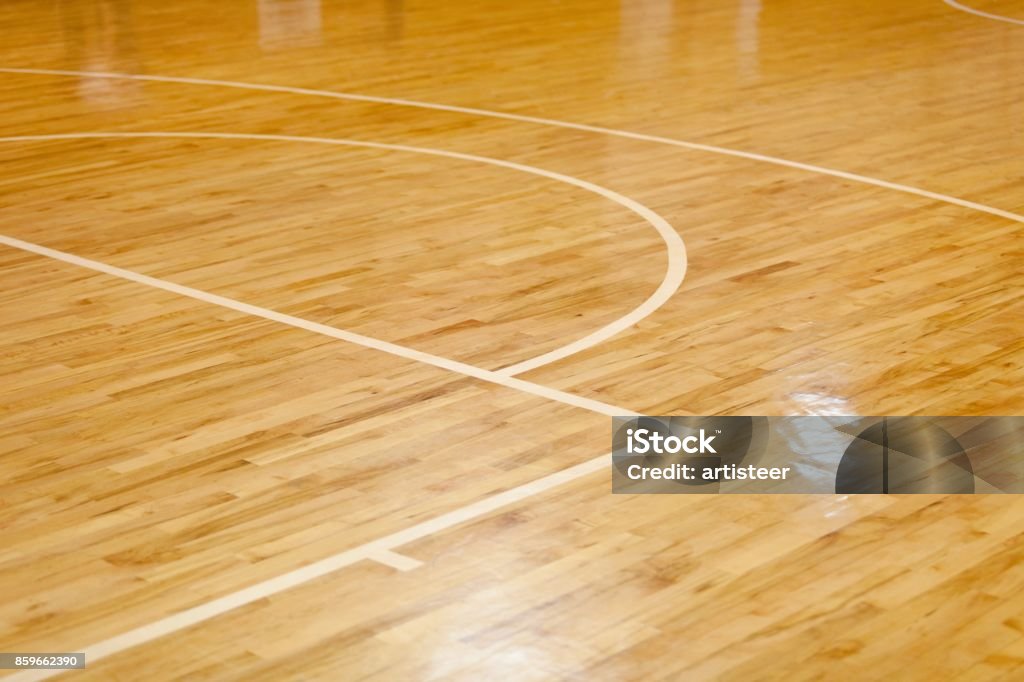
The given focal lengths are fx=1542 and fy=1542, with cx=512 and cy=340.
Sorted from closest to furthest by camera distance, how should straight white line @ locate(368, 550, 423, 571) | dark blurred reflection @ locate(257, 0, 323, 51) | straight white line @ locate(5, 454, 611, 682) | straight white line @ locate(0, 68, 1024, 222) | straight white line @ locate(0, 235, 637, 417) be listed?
straight white line @ locate(5, 454, 611, 682)
straight white line @ locate(368, 550, 423, 571)
straight white line @ locate(0, 235, 637, 417)
straight white line @ locate(0, 68, 1024, 222)
dark blurred reflection @ locate(257, 0, 323, 51)

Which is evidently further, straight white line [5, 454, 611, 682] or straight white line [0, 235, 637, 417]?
straight white line [0, 235, 637, 417]

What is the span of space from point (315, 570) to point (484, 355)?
120cm

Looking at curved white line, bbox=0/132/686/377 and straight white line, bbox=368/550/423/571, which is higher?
curved white line, bbox=0/132/686/377

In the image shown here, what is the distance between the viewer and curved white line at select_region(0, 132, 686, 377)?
3910 millimetres

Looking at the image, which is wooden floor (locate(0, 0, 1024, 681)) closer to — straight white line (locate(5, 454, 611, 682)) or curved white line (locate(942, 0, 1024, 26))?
straight white line (locate(5, 454, 611, 682))

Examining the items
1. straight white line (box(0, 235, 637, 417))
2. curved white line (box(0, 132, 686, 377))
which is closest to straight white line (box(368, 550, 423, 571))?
straight white line (box(0, 235, 637, 417))

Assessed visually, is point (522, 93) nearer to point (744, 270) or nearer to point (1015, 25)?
point (744, 270)

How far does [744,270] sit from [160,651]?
252cm

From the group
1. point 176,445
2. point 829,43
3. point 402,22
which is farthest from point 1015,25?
point 176,445

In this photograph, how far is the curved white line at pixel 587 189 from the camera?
3910mm

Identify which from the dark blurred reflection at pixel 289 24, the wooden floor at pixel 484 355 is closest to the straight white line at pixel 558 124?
the wooden floor at pixel 484 355

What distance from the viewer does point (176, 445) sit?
10.8ft

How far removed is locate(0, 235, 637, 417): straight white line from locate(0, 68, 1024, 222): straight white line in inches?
86.9

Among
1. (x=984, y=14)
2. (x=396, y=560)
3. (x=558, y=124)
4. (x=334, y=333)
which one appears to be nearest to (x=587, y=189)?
(x=558, y=124)
